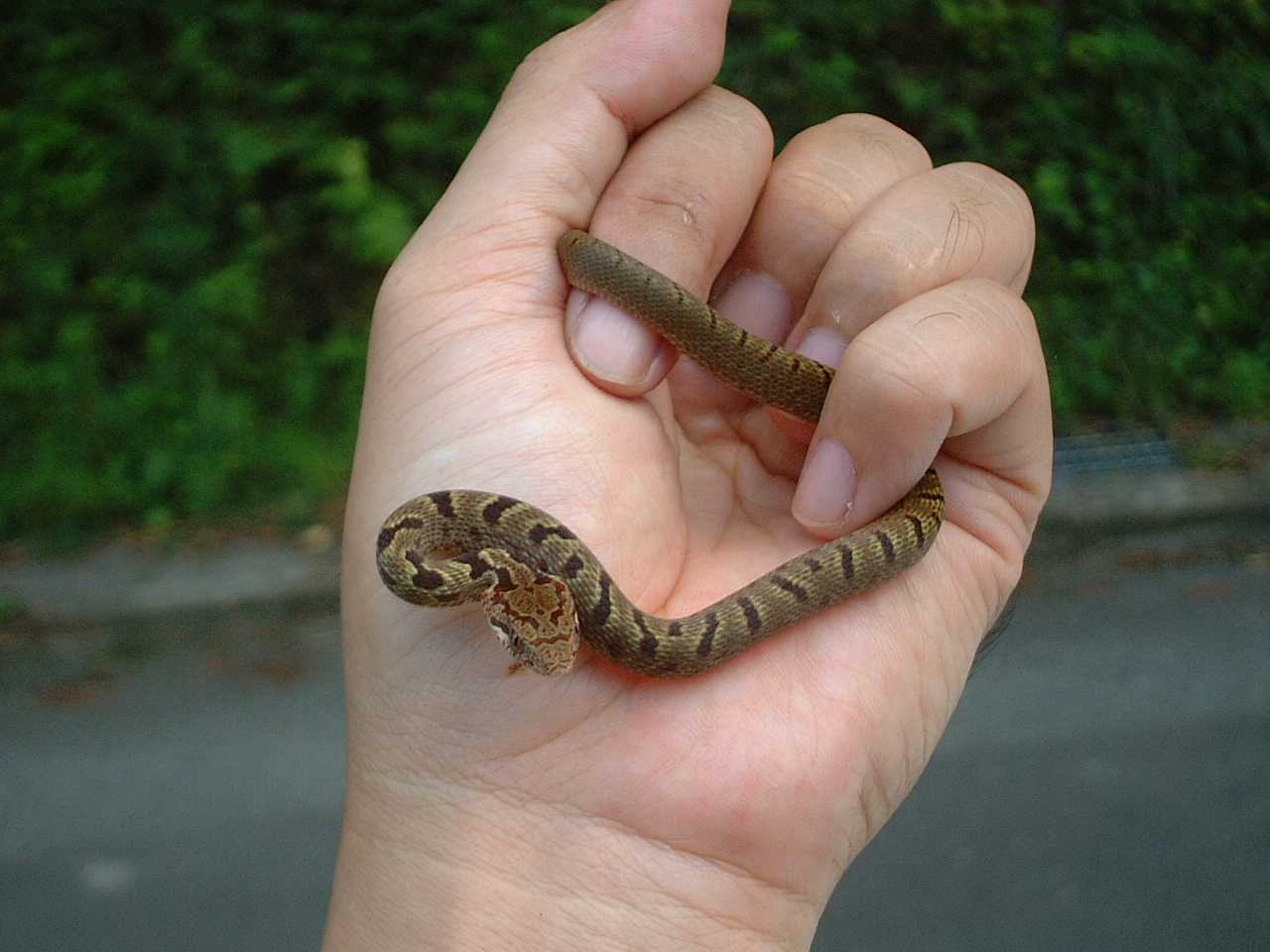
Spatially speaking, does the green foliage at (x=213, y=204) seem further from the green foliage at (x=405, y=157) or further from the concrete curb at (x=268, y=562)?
the concrete curb at (x=268, y=562)

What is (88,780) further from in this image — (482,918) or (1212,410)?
(1212,410)

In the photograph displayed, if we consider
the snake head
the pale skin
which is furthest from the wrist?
the snake head

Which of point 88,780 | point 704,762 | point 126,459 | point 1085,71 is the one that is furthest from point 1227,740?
point 126,459

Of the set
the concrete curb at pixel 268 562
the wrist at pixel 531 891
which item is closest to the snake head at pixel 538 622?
the wrist at pixel 531 891

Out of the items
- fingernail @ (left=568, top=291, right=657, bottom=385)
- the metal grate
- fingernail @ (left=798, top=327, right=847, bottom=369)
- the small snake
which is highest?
fingernail @ (left=568, top=291, right=657, bottom=385)

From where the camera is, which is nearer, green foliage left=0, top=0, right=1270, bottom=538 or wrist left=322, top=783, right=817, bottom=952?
wrist left=322, top=783, right=817, bottom=952

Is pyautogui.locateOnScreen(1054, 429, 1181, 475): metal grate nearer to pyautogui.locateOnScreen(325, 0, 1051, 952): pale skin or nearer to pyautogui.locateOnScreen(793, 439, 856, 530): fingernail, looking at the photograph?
pyautogui.locateOnScreen(325, 0, 1051, 952): pale skin
